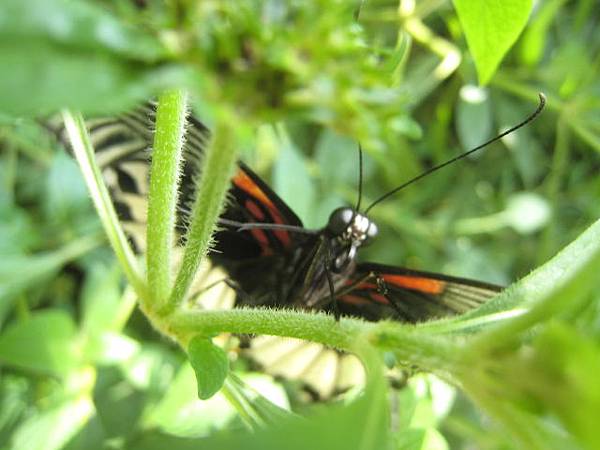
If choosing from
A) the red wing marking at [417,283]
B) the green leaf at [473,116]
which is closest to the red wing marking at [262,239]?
the red wing marking at [417,283]

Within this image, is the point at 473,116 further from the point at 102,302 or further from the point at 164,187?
the point at 164,187

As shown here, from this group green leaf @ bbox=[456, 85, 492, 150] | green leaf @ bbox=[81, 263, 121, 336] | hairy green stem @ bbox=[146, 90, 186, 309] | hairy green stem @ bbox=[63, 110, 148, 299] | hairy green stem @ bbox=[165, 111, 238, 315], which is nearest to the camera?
hairy green stem @ bbox=[165, 111, 238, 315]

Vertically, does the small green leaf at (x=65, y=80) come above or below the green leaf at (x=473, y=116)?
above

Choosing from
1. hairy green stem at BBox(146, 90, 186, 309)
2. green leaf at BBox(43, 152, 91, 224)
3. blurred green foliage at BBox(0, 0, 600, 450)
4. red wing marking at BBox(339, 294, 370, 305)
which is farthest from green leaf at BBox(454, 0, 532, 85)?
green leaf at BBox(43, 152, 91, 224)

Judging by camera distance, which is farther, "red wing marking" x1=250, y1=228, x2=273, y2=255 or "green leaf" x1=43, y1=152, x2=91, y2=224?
"green leaf" x1=43, y1=152, x2=91, y2=224

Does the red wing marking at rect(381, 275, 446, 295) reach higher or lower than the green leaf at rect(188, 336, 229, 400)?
lower

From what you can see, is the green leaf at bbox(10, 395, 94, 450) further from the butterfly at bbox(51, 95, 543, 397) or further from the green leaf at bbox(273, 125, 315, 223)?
the green leaf at bbox(273, 125, 315, 223)

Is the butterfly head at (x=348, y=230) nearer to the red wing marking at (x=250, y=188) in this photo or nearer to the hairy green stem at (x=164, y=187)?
the red wing marking at (x=250, y=188)

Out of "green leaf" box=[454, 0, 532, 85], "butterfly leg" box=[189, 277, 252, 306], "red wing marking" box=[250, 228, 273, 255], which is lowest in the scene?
"butterfly leg" box=[189, 277, 252, 306]

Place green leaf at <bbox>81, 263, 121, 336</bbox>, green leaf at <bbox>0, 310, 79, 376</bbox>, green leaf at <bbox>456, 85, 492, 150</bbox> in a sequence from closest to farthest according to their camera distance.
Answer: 1. green leaf at <bbox>0, 310, 79, 376</bbox>
2. green leaf at <bbox>81, 263, 121, 336</bbox>
3. green leaf at <bbox>456, 85, 492, 150</bbox>
